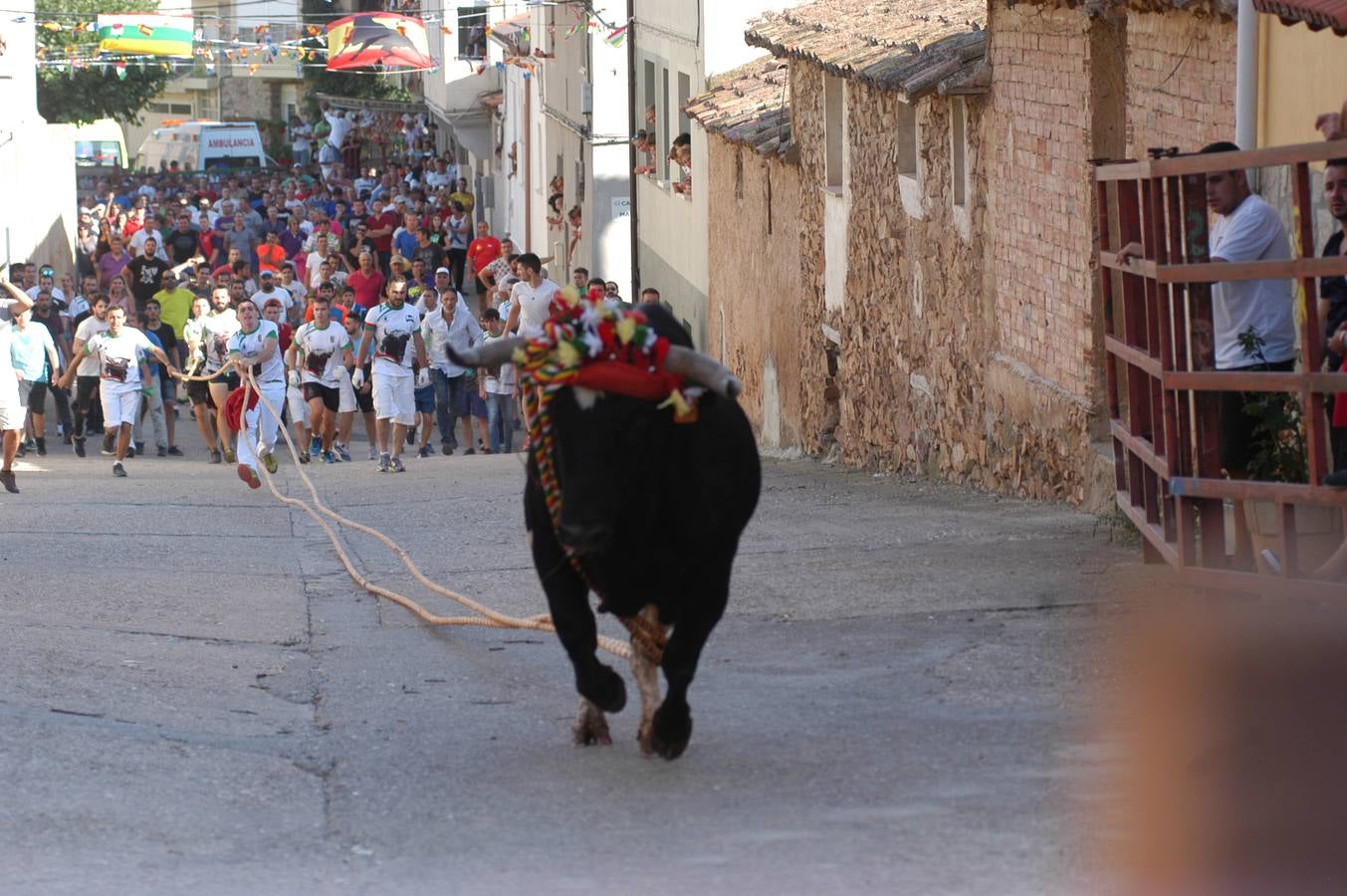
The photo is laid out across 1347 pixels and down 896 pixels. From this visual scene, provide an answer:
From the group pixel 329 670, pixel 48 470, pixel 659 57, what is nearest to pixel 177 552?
pixel 329 670

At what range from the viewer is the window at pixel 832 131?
18.8 metres

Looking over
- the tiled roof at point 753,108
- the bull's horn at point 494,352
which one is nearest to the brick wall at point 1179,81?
the bull's horn at point 494,352

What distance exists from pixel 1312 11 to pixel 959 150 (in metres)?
7.45

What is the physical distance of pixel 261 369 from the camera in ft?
64.5

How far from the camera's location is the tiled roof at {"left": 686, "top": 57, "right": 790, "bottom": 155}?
20359 mm

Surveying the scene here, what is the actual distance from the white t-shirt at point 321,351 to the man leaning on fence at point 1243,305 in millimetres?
14298

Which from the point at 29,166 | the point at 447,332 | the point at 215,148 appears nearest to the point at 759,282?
the point at 447,332

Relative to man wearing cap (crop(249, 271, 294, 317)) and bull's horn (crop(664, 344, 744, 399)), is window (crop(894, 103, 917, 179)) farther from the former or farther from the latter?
bull's horn (crop(664, 344, 744, 399))

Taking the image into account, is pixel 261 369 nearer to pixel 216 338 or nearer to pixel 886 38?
pixel 216 338

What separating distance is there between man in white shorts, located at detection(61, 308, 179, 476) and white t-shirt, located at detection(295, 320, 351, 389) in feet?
4.26

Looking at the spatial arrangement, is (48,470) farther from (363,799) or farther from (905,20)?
(363,799)

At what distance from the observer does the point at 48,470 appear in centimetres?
2064

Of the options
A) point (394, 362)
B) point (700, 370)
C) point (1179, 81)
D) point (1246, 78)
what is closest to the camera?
point (700, 370)

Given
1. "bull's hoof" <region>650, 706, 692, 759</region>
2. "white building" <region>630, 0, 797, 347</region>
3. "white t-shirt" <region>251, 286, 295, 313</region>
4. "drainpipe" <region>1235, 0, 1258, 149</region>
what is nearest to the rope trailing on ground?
"bull's hoof" <region>650, 706, 692, 759</region>
